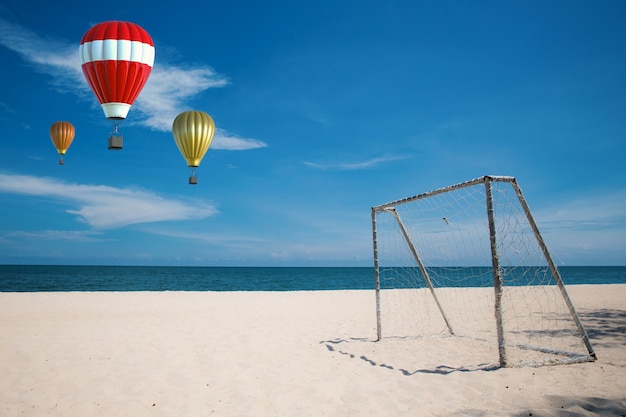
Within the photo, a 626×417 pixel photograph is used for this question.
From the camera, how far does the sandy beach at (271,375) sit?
4457 mm

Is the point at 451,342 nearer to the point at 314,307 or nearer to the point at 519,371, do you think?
the point at 519,371

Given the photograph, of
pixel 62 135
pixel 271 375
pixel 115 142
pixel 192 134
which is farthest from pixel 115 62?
pixel 62 135

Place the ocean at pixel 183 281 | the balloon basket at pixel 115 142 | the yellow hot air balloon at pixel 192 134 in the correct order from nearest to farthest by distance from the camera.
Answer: the balloon basket at pixel 115 142, the yellow hot air balloon at pixel 192 134, the ocean at pixel 183 281

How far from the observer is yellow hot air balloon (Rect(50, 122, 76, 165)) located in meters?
16.0

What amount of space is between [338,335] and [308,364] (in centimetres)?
242

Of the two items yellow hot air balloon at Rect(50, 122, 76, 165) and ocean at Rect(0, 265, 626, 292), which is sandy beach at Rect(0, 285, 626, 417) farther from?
ocean at Rect(0, 265, 626, 292)

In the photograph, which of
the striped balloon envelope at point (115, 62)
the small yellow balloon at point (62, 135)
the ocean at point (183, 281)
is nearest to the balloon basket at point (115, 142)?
the striped balloon envelope at point (115, 62)

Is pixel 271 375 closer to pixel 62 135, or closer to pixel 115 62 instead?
pixel 115 62

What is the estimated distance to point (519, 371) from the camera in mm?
5543

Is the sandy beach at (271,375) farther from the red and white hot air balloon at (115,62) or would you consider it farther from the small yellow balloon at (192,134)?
the small yellow balloon at (192,134)

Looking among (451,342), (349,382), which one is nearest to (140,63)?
(349,382)

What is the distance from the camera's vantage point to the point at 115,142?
9.07m

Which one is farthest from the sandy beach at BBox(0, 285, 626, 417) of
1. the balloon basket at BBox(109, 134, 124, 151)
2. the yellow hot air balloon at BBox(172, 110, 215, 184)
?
the yellow hot air balloon at BBox(172, 110, 215, 184)

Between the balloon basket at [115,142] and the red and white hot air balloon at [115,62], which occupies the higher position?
the red and white hot air balloon at [115,62]
